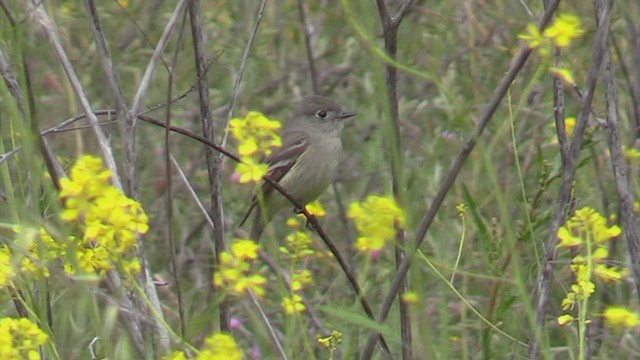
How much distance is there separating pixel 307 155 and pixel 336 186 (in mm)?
228

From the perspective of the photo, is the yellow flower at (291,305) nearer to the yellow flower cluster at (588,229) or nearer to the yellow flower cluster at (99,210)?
the yellow flower cluster at (99,210)

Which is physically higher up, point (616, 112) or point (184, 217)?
point (616, 112)

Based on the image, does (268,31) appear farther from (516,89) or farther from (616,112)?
(616,112)

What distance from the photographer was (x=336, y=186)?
20.9 ft

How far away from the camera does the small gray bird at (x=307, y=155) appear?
6055 millimetres

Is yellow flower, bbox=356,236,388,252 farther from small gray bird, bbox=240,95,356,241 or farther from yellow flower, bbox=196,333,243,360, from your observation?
small gray bird, bbox=240,95,356,241

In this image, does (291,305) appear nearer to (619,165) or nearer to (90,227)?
(90,227)

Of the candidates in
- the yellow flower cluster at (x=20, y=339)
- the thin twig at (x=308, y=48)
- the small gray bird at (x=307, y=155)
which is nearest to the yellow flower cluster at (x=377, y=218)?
the yellow flower cluster at (x=20, y=339)

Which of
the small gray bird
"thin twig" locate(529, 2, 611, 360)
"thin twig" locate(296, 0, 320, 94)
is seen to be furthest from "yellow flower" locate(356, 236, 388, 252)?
"thin twig" locate(296, 0, 320, 94)

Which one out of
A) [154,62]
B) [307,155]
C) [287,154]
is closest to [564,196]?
[154,62]

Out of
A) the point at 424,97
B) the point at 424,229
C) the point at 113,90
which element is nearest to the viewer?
the point at 424,229

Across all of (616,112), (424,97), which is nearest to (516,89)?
(424,97)

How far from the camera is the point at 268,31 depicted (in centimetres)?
666

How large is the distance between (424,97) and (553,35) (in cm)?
441
